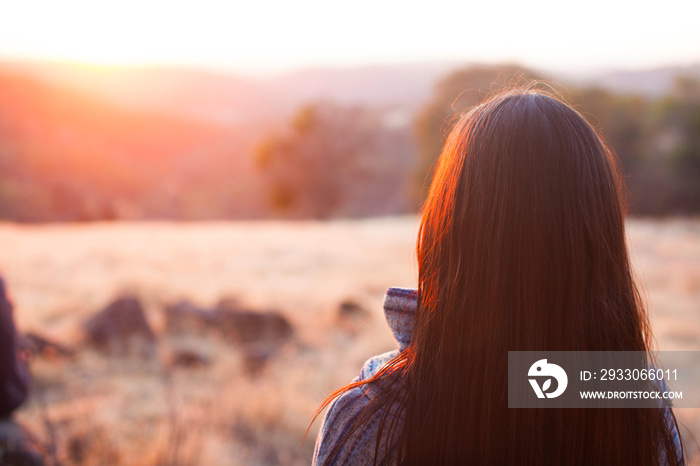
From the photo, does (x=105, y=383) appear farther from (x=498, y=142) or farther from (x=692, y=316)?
(x=692, y=316)

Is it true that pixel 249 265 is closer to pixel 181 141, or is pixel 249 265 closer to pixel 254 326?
pixel 254 326

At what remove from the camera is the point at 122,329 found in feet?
20.2

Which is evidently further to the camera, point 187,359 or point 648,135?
point 648,135

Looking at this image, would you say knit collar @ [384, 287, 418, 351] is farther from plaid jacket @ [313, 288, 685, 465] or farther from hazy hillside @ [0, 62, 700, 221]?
hazy hillside @ [0, 62, 700, 221]

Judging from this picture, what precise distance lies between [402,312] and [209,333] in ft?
18.8

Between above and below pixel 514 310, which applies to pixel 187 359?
below

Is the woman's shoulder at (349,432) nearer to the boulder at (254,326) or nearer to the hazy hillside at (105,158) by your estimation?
the boulder at (254,326)

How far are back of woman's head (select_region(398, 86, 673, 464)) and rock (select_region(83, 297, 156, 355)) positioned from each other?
18.0 feet

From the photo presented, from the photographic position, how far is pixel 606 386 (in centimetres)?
114

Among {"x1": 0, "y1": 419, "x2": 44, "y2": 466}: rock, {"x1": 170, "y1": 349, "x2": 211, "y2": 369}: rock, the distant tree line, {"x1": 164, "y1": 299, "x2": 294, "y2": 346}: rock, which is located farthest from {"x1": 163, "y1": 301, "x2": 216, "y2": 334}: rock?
the distant tree line

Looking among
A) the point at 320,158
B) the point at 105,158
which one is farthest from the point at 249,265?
the point at 105,158

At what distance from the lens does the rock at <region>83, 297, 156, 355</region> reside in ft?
19.3

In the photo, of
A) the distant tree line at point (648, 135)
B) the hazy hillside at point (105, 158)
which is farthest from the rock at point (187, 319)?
the hazy hillside at point (105, 158)

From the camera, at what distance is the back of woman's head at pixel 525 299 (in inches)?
44.8
